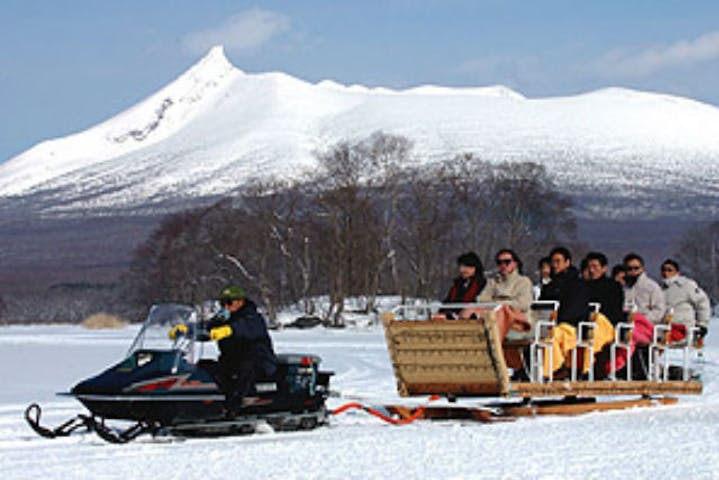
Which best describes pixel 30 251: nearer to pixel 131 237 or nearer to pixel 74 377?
pixel 131 237

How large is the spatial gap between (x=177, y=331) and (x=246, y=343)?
2.44ft

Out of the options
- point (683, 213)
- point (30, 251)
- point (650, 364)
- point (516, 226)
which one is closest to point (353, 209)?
point (516, 226)

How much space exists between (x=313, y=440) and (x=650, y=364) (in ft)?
15.3

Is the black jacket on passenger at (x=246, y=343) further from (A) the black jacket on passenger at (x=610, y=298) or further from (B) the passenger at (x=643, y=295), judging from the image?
(B) the passenger at (x=643, y=295)

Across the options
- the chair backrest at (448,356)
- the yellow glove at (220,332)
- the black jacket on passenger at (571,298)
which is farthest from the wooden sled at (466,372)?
the yellow glove at (220,332)

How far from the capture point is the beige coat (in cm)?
1278

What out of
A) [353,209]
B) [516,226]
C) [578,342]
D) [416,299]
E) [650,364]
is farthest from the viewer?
[516,226]

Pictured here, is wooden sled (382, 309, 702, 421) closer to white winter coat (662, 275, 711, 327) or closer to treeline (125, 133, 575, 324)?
white winter coat (662, 275, 711, 327)

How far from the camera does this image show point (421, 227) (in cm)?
6550

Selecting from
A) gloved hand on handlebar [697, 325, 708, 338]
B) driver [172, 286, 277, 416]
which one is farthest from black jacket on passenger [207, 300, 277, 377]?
gloved hand on handlebar [697, 325, 708, 338]

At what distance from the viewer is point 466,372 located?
12.4m

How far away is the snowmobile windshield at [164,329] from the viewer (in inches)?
445

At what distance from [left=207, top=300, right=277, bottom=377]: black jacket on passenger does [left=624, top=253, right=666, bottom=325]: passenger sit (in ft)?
15.2

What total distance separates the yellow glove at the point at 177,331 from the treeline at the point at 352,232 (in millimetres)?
43743
